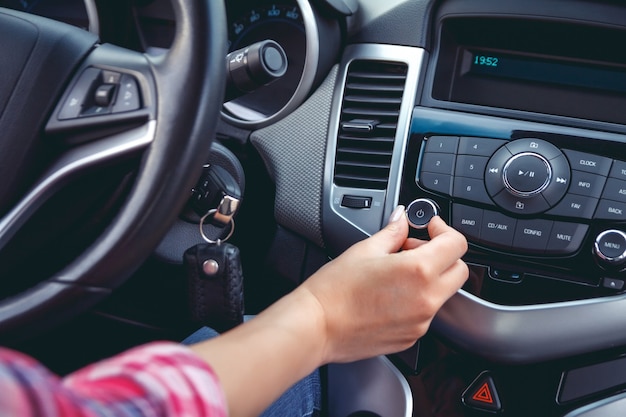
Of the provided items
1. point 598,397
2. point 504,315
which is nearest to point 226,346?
point 504,315

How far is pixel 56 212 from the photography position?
2.37 ft

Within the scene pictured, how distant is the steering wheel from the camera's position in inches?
25.5

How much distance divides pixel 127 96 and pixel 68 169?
0.10m

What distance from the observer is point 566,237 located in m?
0.90

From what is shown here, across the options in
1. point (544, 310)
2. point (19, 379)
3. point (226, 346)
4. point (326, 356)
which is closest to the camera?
point (19, 379)

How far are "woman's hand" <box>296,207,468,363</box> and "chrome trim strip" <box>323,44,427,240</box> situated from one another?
222 mm

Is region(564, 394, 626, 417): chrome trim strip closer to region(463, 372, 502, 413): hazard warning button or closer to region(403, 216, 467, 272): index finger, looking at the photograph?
region(463, 372, 502, 413): hazard warning button

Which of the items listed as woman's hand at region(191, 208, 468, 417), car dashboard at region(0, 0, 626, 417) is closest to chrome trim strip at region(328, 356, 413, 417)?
car dashboard at region(0, 0, 626, 417)

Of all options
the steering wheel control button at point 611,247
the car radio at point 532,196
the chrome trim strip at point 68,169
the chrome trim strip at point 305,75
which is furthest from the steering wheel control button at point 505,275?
the chrome trim strip at point 68,169

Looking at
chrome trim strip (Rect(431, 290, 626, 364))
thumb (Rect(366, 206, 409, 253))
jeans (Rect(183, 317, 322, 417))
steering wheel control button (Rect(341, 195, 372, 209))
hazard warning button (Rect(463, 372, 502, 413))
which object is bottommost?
jeans (Rect(183, 317, 322, 417))

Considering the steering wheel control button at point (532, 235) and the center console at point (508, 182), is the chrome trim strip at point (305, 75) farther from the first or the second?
the steering wheel control button at point (532, 235)

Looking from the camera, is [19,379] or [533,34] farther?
[533,34]

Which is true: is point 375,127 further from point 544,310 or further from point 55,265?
point 55,265

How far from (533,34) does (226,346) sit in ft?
2.17
